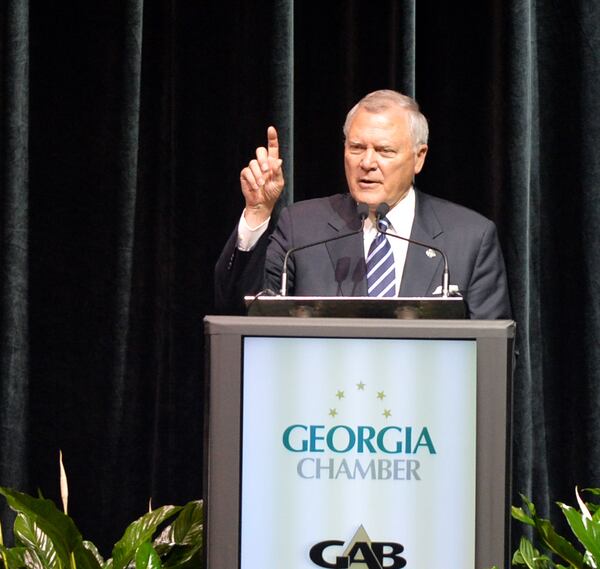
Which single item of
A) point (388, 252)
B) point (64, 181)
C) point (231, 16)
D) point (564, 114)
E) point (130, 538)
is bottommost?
point (130, 538)

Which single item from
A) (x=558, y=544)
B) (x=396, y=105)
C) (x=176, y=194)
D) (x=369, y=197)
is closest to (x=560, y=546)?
(x=558, y=544)

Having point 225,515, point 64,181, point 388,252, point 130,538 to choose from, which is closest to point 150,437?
point 64,181

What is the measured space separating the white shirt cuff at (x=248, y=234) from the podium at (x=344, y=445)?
719mm

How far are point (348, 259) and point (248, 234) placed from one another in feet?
0.99

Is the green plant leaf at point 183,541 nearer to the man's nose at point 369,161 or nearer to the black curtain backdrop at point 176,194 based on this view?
the man's nose at point 369,161

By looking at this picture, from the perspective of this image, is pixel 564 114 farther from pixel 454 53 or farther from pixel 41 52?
pixel 41 52

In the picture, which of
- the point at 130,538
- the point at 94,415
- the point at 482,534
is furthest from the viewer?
the point at 94,415

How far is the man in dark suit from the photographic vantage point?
2238mm

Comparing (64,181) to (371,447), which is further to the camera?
(64,181)

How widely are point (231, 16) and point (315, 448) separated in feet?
6.35

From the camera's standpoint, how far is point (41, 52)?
3.00 metres

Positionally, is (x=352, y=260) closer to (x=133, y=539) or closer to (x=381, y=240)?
(x=381, y=240)

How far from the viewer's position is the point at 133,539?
65.5 inches

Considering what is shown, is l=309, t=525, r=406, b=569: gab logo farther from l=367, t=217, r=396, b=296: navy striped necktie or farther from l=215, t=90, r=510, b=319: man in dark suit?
l=367, t=217, r=396, b=296: navy striped necktie
